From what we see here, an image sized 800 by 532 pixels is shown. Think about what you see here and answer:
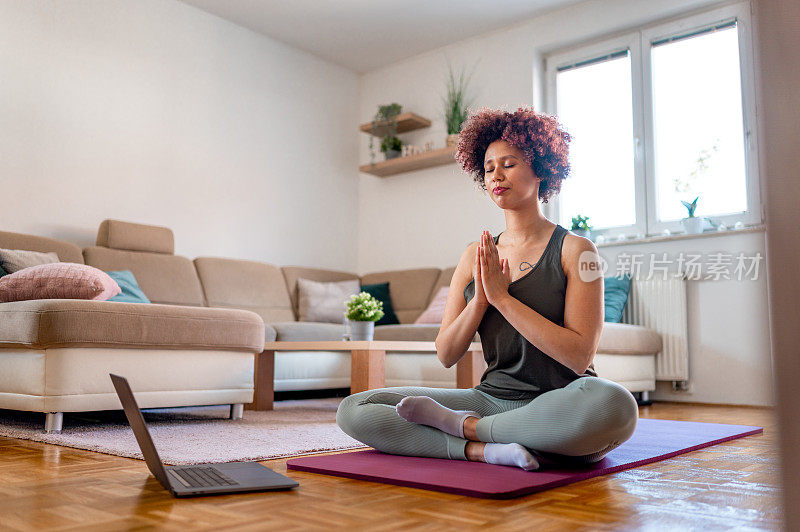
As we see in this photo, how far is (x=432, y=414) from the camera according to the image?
172cm

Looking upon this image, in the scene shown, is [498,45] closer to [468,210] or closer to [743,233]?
[468,210]

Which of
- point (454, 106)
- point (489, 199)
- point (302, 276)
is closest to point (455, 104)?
point (454, 106)

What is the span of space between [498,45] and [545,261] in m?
4.15

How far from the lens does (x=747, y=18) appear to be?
179 inches

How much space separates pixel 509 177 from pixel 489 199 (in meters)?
3.52

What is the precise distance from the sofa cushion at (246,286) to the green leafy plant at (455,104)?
6.00 feet

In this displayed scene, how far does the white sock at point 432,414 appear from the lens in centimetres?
Answer: 170

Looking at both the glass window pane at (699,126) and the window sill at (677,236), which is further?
the glass window pane at (699,126)

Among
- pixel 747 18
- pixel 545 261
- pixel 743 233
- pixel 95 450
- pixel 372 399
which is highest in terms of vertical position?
pixel 747 18

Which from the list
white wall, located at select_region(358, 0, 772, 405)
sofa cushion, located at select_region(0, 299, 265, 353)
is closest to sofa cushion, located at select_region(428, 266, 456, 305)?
white wall, located at select_region(358, 0, 772, 405)

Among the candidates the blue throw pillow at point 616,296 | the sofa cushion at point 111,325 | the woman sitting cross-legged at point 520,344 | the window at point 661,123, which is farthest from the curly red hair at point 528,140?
the blue throw pillow at point 616,296

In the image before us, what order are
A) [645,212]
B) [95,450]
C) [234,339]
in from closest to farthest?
[95,450], [234,339], [645,212]

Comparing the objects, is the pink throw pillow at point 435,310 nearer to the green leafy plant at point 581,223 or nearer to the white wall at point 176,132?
the green leafy plant at point 581,223

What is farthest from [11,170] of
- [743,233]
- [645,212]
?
[743,233]
